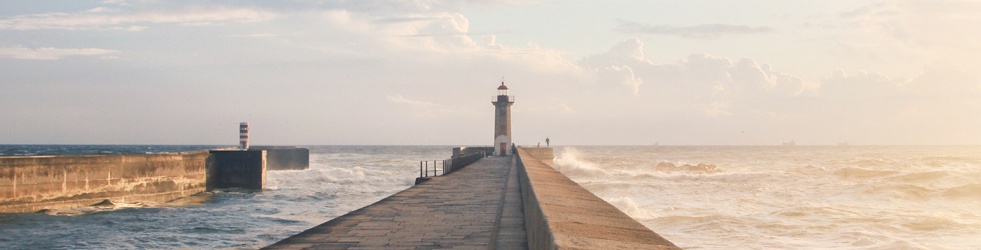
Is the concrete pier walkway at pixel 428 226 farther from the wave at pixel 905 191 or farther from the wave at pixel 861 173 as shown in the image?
the wave at pixel 861 173

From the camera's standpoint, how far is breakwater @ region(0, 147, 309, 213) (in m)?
18.8

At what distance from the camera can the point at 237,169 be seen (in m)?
28.1

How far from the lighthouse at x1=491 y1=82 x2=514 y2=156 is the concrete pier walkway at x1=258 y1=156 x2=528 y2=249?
36547 millimetres

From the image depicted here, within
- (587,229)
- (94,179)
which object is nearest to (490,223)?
(587,229)

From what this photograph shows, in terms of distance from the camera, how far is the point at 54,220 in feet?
57.2

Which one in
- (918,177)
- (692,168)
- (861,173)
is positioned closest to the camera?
(918,177)

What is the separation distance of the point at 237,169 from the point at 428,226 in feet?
65.7

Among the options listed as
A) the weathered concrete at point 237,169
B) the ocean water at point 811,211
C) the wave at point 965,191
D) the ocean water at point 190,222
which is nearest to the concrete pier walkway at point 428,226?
the ocean water at point 190,222

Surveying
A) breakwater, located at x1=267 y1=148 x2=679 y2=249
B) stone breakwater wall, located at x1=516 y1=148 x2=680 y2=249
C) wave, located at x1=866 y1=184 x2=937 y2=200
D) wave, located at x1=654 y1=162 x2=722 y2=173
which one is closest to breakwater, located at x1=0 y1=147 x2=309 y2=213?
breakwater, located at x1=267 y1=148 x2=679 y2=249

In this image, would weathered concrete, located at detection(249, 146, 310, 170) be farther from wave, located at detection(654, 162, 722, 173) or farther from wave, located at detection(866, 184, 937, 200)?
wave, located at detection(866, 184, 937, 200)

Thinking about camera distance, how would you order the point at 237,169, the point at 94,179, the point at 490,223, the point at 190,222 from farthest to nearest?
the point at 237,169
the point at 94,179
the point at 190,222
the point at 490,223

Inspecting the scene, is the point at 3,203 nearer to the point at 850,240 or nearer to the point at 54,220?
the point at 54,220

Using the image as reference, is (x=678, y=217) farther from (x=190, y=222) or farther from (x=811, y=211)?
(x=190, y=222)

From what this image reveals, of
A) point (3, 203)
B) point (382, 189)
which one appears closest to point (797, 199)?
point (382, 189)
